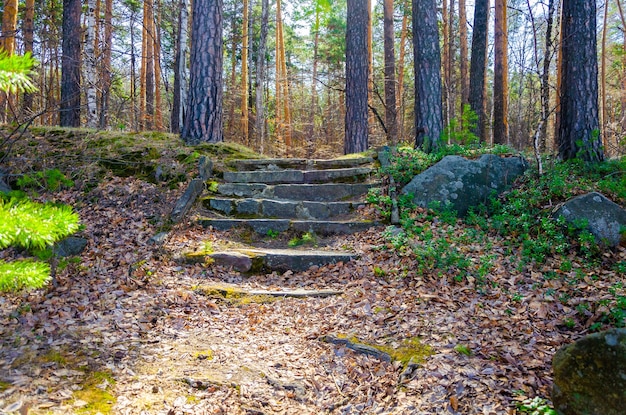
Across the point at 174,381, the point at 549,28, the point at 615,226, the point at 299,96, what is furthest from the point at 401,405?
the point at 299,96

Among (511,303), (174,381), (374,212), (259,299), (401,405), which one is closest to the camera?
(401,405)

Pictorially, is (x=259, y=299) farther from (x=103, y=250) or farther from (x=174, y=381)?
(x=103, y=250)

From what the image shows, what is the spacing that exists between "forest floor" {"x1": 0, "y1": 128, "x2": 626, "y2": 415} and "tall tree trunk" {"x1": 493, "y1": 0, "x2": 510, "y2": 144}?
6876mm

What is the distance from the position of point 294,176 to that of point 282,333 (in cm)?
373

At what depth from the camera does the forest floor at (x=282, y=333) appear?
2607mm

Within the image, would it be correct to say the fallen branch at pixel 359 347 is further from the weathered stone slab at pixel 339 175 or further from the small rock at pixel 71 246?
the weathered stone slab at pixel 339 175

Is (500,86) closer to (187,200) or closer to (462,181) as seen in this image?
(462,181)

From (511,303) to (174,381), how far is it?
3062 mm

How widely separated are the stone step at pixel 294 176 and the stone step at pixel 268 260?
7.34 feet

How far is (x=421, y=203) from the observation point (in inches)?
239

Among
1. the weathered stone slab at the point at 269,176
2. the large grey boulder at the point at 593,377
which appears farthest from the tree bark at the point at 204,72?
the large grey boulder at the point at 593,377

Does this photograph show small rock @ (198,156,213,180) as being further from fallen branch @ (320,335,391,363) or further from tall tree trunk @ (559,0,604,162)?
tall tree trunk @ (559,0,604,162)

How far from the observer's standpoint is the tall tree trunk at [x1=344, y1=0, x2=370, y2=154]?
9070mm

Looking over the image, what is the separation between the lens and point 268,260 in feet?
16.2
